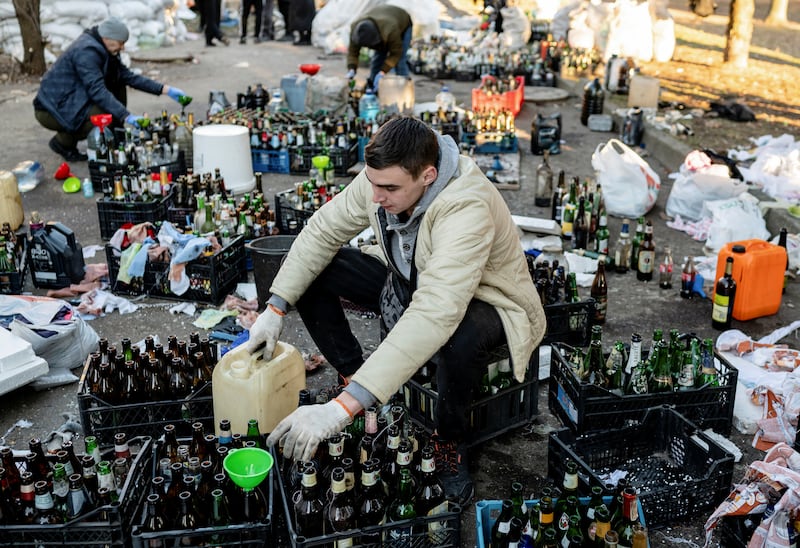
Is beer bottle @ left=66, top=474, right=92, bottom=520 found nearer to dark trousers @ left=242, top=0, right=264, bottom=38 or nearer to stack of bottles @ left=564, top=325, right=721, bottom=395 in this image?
Result: stack of bottles @ left=564, top=325, right=721, bottom=395

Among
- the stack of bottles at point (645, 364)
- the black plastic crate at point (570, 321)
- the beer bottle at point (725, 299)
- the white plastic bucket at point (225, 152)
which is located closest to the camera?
the stack of bottles at point (645, 364)

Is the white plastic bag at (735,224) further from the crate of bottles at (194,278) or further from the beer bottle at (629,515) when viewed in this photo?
the beer bottle at (629,515)

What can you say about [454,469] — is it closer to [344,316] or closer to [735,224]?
[344,316]

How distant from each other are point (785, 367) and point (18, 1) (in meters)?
12.1

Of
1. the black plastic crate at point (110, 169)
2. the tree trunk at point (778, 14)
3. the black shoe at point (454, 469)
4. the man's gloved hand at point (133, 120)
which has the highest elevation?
the tree trunk at point (778, 14)

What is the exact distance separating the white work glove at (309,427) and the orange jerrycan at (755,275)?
344 centimetres

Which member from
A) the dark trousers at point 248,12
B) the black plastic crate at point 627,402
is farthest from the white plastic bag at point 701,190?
the dark trousers at point 248,12

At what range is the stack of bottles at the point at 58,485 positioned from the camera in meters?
3.24

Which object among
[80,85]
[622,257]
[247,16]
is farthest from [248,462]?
[247,16]

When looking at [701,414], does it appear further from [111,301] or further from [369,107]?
[369,107]

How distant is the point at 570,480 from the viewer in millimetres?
3463

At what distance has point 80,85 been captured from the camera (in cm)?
899

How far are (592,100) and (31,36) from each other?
28.7 feet

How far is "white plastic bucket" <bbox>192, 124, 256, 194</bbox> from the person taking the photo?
7.95 m
